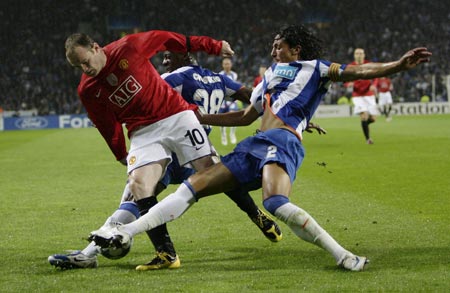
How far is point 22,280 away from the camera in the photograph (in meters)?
5.86

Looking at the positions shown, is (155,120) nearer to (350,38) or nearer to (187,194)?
(187,194)

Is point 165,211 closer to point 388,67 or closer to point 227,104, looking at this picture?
point 388,67

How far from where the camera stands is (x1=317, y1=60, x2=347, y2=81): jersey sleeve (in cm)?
614

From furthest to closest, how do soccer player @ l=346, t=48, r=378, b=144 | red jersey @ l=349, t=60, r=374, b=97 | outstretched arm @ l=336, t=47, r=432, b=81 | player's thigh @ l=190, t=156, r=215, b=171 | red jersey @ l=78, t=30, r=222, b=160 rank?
1. red jersey @ l=349, t=60, r=374, b=97
2. soccer player @ l=346, t=48, r=378, b=144
3. player's thigh @ l=190, t=156, r=215, b=171
4. red jersey @ l=78, t=30, r=222, b=160
5. outstretched arm @ l=336, t=47, r=432, b=81

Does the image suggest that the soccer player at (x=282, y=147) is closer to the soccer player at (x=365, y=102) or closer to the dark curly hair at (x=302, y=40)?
the dark curly hair at (x=302, y=40)

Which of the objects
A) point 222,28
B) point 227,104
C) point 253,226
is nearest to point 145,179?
point 253,226

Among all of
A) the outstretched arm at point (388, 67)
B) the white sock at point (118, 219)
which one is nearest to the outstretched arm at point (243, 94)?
the white sock at point (118, 219)

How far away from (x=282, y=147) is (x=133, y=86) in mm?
1381

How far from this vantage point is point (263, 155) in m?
6.18

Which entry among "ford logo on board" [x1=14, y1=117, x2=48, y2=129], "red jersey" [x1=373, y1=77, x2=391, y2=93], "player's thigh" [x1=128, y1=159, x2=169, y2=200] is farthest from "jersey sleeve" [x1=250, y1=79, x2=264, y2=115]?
"ford logo on board" [x1=14, y1=117, x2=48, y2=129]

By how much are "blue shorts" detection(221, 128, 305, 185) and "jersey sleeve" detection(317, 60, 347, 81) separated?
1.76 feet

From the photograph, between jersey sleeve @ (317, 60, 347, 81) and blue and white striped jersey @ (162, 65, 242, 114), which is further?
blue and white striped jersey @ (162, 65, 242, 114)

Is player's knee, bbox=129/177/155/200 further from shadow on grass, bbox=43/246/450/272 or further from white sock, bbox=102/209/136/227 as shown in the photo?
shadow on grass, bbox=43/246/450/272

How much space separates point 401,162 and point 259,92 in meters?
9.11
